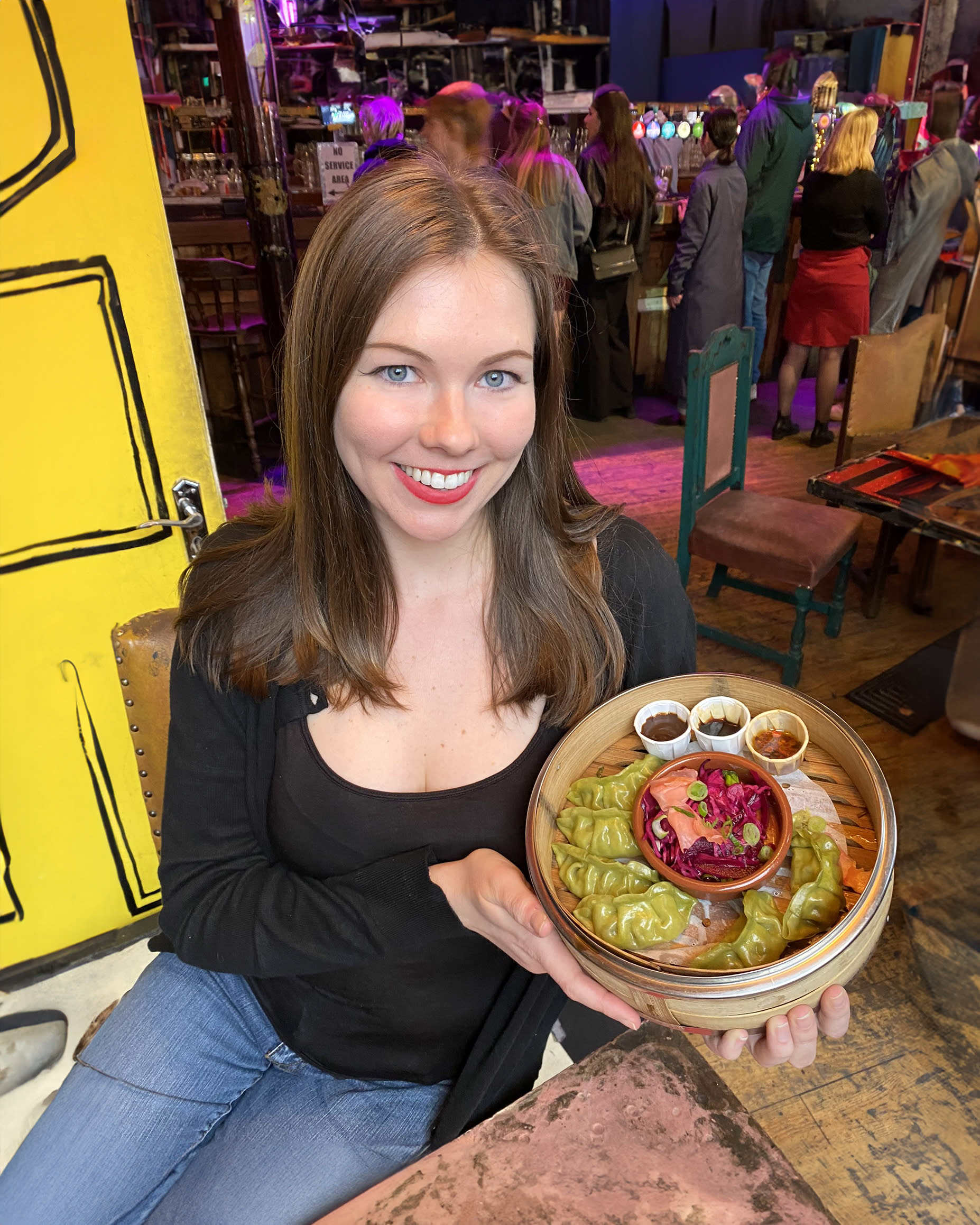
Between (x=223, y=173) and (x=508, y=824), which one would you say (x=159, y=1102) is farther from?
(x=223, y=173)

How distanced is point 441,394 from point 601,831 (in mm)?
498

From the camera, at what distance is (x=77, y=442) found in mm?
1640

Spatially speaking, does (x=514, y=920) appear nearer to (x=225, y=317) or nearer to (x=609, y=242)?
(x=225, y=317)

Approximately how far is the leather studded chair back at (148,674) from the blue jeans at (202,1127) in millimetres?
295

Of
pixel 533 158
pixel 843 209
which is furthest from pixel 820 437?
pixel 533 158

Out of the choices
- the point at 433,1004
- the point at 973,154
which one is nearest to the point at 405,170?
the point at 433,1004

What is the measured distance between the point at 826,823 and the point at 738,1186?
14.0 inches

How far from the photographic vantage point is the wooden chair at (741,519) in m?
2.94

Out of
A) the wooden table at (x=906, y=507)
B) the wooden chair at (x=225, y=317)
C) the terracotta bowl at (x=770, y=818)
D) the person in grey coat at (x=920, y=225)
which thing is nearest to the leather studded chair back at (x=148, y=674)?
the terracotta bowl at (x=770, y=818)

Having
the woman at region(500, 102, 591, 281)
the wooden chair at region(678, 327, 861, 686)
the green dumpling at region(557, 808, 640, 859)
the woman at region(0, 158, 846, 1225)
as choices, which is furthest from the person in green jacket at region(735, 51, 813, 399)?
the green dumpling at region(557, 808, 640, 859)

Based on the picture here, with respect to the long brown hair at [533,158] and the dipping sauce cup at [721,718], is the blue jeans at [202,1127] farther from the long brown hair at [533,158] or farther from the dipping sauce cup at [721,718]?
the long brown hair at [533,158]

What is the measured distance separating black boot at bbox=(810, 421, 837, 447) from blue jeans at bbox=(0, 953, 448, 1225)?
4.68 metres

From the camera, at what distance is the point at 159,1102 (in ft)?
3.79

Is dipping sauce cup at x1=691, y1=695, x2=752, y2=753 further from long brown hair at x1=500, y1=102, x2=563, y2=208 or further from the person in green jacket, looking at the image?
the person in green jacket
